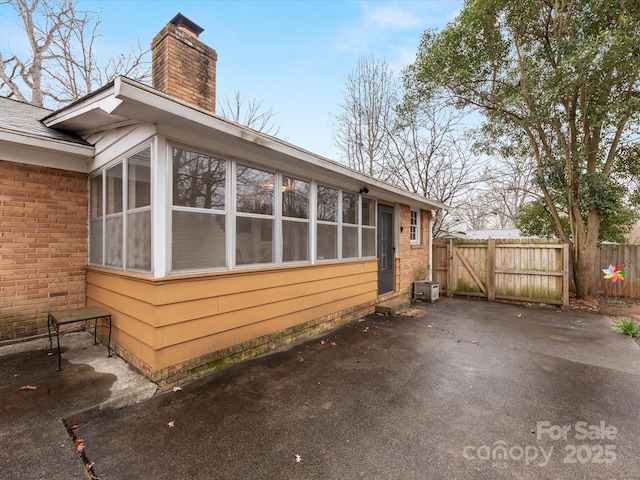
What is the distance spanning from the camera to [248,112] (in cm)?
1527

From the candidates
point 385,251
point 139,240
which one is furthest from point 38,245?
point 385,251

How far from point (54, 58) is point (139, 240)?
1248 cm

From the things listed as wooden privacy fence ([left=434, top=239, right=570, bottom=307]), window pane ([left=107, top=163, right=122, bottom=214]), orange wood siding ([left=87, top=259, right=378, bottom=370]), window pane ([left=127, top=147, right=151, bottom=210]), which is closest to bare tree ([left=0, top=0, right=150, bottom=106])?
→ window pane ([left=107, top=163, right=122, bottom=214])

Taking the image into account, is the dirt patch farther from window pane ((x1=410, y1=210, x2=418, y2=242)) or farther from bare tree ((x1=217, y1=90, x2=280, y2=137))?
bare tree ((x1=217, y1=90, x2=280, y2=137))

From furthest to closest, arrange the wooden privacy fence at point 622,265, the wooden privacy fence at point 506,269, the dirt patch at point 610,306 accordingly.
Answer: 1. the wooden privacy fence at point 622,265
2. the wooden privacy fence at point 506,269
3. the dirt patch at point 610,306

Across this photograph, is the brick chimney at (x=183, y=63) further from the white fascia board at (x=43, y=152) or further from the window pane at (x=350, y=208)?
the window pane at (x=350, y=208)

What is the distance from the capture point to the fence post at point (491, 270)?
824 cm

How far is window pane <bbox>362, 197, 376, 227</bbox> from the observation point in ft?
21.6

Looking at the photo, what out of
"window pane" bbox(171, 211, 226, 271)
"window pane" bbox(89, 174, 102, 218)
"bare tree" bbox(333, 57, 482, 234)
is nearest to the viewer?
"window pane" bbox(171, 211, 226, 271)

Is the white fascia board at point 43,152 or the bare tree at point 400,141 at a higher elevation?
the bare tree at point 400,141

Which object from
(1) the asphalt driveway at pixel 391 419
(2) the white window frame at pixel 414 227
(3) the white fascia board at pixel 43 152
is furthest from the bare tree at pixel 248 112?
(1) the asphalt driveway at pixel 391 419

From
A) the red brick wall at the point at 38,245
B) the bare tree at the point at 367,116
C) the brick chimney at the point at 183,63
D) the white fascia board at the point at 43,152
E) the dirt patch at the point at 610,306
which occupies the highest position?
the bare tree at the point at 367,116

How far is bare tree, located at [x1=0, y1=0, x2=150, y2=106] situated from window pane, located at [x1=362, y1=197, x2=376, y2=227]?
31.3ft

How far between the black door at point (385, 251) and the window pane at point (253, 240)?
11.7ft
